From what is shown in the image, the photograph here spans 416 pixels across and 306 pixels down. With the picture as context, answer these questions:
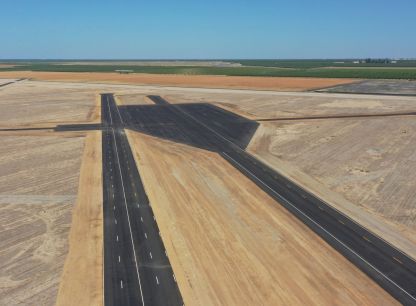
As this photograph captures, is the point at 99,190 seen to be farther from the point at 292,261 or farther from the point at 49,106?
the point at 49,106

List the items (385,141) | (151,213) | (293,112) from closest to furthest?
(151,213) < (385,141) < (293,112)

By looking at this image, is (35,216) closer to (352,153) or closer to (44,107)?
(352,153)

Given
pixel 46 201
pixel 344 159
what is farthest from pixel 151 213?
pixel 344 159

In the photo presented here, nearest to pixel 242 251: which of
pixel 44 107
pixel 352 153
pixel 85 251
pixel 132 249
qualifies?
pixel 132 249

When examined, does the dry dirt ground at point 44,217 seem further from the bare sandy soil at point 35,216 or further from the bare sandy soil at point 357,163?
the bare sandy soil at point 357,163

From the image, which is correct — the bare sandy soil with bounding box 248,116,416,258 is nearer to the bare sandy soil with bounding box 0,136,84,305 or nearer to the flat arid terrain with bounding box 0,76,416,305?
the flat arid terrain with bounding box 0,76,416,305

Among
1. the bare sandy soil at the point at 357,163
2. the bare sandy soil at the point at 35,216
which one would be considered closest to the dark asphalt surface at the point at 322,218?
the bare sandy soil at the point at 357,163
